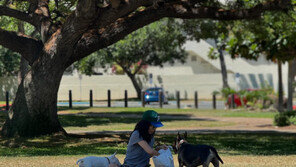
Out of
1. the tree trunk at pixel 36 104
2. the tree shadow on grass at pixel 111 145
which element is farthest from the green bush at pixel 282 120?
the tree trunk at pixel 36 104

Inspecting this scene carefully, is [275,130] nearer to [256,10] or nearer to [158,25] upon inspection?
[256,10]

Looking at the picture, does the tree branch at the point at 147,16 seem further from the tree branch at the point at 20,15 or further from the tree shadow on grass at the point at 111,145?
the tree shadow on grass at the point at 111,145

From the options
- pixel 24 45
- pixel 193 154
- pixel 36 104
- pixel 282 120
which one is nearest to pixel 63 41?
pixel 24 45

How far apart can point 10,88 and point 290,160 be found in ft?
133

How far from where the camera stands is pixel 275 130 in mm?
24328

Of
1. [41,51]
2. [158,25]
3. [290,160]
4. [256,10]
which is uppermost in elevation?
[158,25]

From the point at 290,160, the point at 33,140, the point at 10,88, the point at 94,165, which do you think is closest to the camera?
the point at 94,165

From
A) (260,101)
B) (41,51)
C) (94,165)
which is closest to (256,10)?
(41,51)

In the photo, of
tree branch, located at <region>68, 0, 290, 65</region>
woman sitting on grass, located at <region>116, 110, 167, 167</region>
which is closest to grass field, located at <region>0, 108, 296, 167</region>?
tree branch, located at <region>68, 0, 290, 65</region>

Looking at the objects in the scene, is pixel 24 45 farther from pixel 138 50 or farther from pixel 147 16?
pixel 138 50

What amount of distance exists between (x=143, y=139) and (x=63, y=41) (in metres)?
9.30

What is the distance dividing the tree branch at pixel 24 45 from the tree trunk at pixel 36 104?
0.81 meters

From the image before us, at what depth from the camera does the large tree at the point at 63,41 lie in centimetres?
1725

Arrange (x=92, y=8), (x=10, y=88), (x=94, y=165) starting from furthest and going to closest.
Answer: (x=10, y=88) → (x=92, y=8) → (x=94, y=165)
